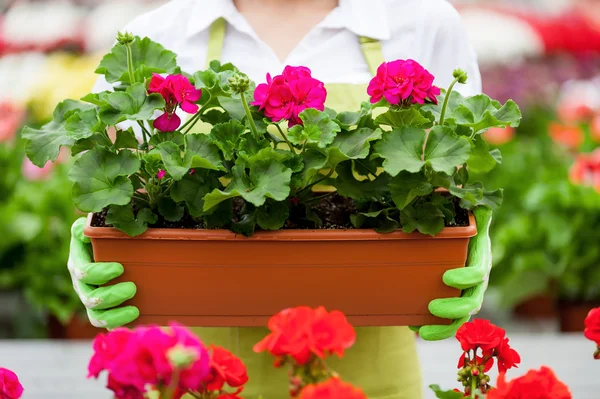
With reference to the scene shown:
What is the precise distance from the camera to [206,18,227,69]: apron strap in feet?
4.99

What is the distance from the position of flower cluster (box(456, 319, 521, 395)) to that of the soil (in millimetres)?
213

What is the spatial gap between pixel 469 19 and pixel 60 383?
479cm

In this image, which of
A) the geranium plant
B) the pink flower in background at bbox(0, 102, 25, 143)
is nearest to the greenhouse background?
the pink flower in background at bbox(0, 102, 25, 143)

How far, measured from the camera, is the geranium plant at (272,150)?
107 centimetres

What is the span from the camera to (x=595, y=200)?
122 inches

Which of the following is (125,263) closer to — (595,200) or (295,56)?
(295,56)

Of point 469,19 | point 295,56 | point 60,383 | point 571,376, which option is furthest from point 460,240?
point 469,19

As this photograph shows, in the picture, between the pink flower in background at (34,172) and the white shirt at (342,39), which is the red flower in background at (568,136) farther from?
the white shirt at (342,39)

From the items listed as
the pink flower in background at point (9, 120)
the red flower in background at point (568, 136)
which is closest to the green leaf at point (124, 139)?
the pink flower in background at point (9, 120)

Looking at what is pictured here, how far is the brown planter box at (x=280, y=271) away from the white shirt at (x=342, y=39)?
0.45m

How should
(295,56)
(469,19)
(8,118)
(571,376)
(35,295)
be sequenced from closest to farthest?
(295,56), (571,376), (35,295), (8,118), (469,19)

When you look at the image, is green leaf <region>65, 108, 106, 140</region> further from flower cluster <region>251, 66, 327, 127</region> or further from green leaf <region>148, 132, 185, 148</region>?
flower cluster <region>251, 66, 327, 127</region>

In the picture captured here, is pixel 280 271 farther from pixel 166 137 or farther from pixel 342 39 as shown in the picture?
pixel 342 39

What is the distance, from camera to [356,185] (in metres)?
1.15
